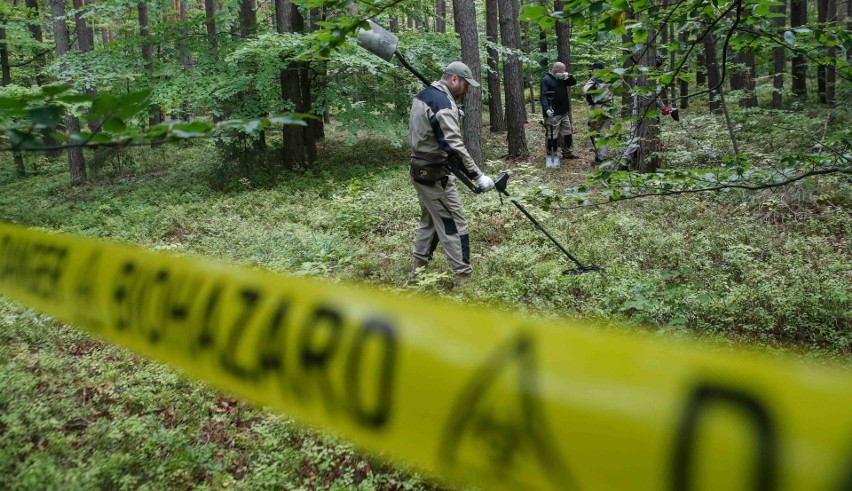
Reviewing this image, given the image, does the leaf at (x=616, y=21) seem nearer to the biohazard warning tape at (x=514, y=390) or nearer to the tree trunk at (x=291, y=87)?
the biohazard warning tape at (x=514, y=390)

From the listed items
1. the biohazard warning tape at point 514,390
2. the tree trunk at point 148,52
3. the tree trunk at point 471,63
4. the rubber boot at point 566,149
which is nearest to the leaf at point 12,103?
the biohazard warning tape at point 514,390

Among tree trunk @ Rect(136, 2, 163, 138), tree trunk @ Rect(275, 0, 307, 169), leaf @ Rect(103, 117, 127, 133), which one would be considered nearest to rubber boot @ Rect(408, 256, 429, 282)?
leaf @ Rect(103, 117, 127, 133)

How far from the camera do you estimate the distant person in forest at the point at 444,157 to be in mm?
4945

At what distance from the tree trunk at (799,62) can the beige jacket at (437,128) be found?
13.4 metres

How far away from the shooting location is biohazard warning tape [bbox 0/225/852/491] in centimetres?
68

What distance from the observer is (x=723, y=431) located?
27.0 inches

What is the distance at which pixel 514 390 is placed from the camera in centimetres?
83

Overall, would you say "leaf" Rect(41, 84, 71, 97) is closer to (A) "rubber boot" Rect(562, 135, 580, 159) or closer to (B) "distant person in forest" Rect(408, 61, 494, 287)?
(B) "distant person in forest" Rect(408, 61, 494, 287)

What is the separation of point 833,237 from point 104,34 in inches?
1429

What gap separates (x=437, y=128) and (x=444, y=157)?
318 mm

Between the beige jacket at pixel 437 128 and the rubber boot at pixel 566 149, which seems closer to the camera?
the beige jacket at pixel 437 128

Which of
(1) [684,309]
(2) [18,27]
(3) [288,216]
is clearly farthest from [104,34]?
(1) [684,309]

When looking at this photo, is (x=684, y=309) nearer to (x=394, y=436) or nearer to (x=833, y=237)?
(x=833, y=237)

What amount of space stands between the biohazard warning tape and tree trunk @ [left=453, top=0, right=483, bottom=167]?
871 centimetres
